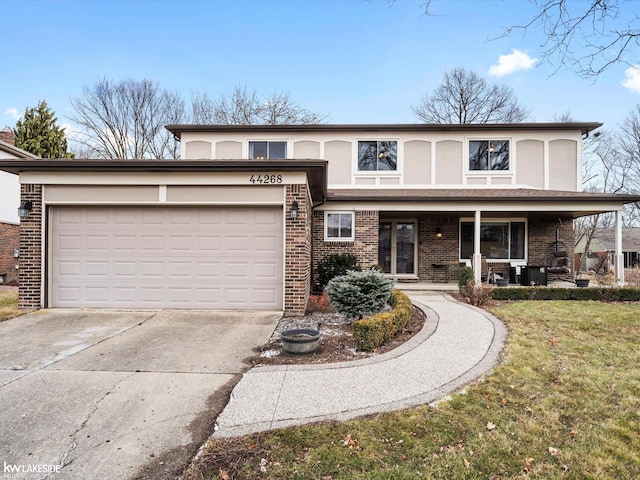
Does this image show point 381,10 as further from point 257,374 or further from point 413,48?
point 257,374

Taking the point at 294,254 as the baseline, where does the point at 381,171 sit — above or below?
above

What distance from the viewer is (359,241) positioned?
1091 cm

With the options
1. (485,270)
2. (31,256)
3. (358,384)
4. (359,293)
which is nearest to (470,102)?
(485,270)

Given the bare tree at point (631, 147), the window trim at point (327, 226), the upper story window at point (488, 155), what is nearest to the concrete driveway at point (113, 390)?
the window trim at point (327, 226)

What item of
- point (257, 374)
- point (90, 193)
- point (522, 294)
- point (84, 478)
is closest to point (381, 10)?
point (257, 374)

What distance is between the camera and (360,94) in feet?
55.7

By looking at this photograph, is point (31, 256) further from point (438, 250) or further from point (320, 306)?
point (438, 250)

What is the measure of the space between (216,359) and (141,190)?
4660 mm

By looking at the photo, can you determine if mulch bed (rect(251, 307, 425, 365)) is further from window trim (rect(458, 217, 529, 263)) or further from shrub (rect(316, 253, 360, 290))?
window trim (rect(458, 217, 529, 263))

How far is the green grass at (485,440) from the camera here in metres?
2.35

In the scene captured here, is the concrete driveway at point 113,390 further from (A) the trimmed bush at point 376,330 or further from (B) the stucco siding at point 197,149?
(B) the stucco siding at point 197,149

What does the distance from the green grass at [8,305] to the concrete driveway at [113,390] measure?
67 cm

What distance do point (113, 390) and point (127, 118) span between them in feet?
79.9

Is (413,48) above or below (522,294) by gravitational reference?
above
